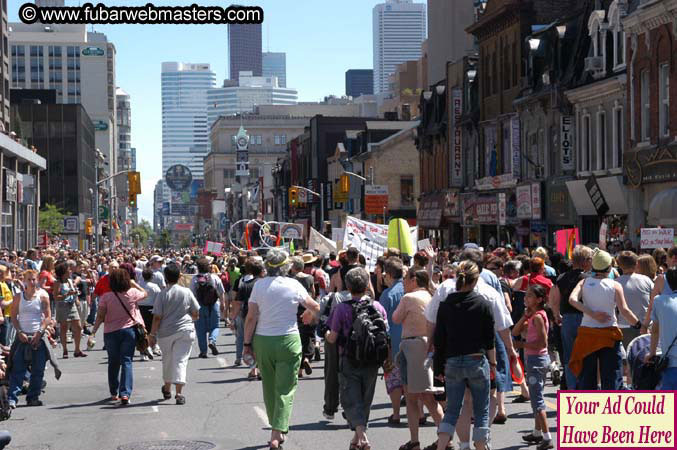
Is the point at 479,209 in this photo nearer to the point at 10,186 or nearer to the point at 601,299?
the point at 10,186

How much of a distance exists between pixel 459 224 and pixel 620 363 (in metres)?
43.4

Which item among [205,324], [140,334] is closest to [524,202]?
[205,324]

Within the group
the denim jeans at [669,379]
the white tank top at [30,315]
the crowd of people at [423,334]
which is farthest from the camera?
the white tank top at [30,315]

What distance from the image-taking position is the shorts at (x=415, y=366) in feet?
38.2

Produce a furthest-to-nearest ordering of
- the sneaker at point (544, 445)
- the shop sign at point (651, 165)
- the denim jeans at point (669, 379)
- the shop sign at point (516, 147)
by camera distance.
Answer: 1. the shop sign at point (516, 147)
2. the shop sign at point (651, 165)
3. the sneaker at point (544, 445)
4. the denim jeans at point (669, 379)

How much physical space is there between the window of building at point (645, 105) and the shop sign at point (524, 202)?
982 cm

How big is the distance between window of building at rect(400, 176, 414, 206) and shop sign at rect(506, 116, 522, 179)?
29.9 metres

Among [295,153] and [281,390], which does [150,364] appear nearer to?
[281,390]

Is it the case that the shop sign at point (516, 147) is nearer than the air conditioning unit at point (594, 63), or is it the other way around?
the air conditioning unit at point (594, 63)

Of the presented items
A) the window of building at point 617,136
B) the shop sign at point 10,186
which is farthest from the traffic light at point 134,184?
the window of building at point 617,136

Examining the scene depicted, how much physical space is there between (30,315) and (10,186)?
2172 inches

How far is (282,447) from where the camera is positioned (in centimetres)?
1197

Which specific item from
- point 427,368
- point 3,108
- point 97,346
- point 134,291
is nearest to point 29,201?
point 3,108

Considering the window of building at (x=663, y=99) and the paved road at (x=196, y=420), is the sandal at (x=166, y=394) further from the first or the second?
the window of building at (x=663, y=99)
